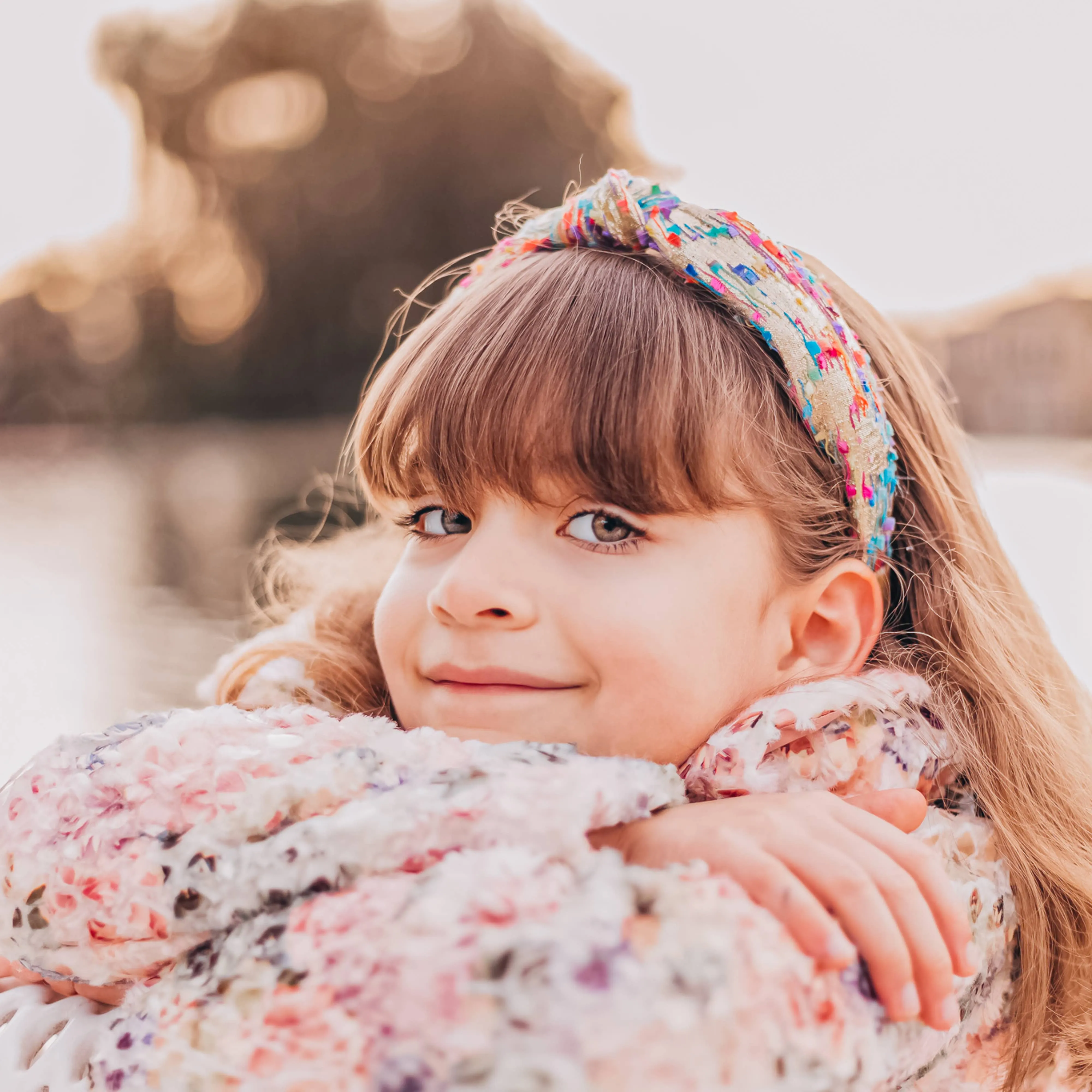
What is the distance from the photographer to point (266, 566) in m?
1.79

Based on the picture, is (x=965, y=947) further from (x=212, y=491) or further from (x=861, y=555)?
(x=212, y=491)

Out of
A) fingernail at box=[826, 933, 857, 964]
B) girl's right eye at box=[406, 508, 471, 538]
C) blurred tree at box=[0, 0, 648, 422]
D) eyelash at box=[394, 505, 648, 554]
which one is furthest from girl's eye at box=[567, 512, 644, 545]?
blurred tree at box=[0, 0, 648, 422]

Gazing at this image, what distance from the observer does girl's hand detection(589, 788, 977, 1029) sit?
48cm

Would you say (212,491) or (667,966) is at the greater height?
(667,966)

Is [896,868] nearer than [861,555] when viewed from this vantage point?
Yes

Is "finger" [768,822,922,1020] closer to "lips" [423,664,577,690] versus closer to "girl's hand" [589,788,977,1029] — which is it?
"girl's hand" [589,788,977,1029]

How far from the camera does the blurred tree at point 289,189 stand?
15.6ft

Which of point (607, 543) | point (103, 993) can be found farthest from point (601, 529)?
point (103, 993)

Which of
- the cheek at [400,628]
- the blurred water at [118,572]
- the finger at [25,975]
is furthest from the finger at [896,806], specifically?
the blurred water at [118,572]

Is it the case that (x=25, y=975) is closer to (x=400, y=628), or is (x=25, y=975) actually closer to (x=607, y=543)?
(x=400, y=628)

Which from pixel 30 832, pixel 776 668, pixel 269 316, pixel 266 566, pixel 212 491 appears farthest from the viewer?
pixel 269 316

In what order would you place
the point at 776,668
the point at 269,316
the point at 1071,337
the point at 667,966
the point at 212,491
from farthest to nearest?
the point at 269,316, the point at 212,491, the point at 1071,337, the point at 776,668, the point at 667,966

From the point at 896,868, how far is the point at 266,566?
4.85ft

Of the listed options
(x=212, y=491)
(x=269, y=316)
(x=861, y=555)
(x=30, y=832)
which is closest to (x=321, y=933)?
(x=30, y=832)
